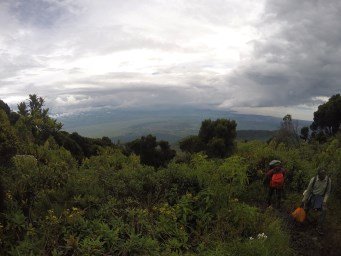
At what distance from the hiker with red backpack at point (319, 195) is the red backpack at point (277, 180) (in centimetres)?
100

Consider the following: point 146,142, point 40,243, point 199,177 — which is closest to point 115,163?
point 199,177

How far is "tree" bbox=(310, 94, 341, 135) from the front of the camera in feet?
142

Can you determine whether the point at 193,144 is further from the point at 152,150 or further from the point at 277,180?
the point at 277,180

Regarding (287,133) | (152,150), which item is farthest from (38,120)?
(287,133)

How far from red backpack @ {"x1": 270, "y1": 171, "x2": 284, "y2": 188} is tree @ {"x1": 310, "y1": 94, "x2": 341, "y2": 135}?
116 feet

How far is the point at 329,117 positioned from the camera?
44031 millimetres

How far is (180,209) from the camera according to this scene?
7.96 metres

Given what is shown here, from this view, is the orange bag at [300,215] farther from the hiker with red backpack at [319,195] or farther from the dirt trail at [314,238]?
the hiker with red backpack at [319,195]

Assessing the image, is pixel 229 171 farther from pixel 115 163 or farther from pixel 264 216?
pixel 115 163

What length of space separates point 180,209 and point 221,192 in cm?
129

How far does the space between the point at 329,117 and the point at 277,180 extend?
37.2 meters

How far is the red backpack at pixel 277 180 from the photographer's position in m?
10.8

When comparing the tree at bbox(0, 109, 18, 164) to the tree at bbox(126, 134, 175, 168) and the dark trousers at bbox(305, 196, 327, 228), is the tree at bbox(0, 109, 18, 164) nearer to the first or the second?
the dark trousers at bbox(305, 196, 327, 228)

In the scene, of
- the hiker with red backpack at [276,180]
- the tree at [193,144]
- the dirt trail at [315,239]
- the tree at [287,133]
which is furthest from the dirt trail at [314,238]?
the tree at [193,144]
